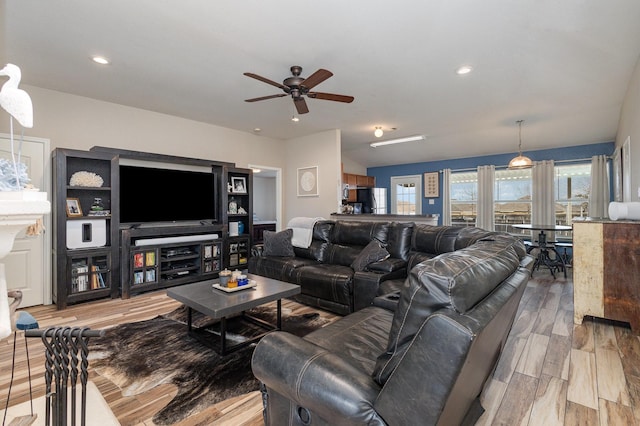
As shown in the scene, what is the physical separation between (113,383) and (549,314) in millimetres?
4078

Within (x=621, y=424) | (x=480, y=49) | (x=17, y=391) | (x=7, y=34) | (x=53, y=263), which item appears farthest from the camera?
(x=53, y=263)

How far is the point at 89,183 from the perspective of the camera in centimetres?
387

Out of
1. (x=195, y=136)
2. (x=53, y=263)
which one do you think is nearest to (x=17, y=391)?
(x=53, y=263)

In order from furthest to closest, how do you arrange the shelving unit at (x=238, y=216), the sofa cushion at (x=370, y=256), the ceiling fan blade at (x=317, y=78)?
1. the shelving unit at (x=238, y=216)
2. the sofa cushion at (x=370, y=256)
3. the ceiling fan blade at (x=317, y=78)

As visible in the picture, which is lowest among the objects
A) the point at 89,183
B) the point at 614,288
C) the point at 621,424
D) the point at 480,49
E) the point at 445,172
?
the point at 621,424

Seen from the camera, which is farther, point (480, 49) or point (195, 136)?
point (195, 136)

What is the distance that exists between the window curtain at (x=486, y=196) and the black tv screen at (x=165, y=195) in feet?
19.2

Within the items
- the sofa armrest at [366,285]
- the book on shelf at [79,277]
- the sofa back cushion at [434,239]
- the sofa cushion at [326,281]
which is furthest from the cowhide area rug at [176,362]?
the sofa back cushion at [434,239]

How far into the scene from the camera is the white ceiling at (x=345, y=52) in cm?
226

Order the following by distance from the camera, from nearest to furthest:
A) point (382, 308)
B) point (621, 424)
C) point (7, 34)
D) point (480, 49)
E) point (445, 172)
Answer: point (621, 424) → point (382, 308) → point (7, 34) → point (480, 49) → point (445, 172)

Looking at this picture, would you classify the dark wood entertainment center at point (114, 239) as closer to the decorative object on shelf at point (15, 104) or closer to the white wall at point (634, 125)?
the decorative object on shelf at point (15, 104)

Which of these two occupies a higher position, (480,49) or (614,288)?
(480,49)

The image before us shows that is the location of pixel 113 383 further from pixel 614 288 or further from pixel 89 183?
pixel 614 288

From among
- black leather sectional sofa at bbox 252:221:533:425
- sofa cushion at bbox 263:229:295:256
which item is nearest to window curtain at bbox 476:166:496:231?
sofa cushion at bbox 263:229:295:256
